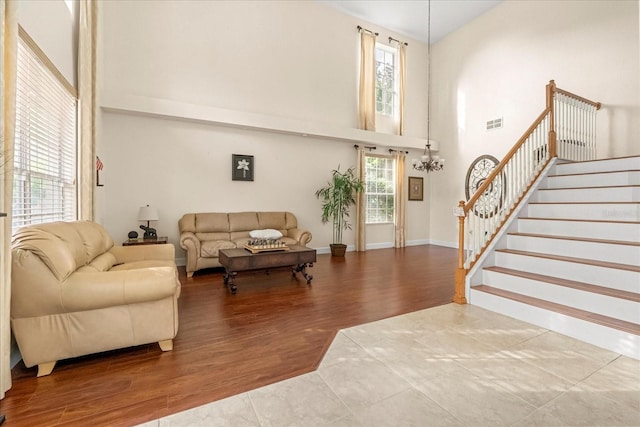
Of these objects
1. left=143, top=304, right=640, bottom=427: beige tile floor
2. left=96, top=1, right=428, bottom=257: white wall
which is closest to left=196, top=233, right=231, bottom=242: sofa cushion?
left=96, top=1, right=428, bottom=257: white wall

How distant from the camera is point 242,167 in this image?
5.83 metres

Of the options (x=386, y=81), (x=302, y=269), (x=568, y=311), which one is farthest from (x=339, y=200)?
(x=568, y=311)

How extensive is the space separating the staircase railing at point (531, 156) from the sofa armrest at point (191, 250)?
3701 mm

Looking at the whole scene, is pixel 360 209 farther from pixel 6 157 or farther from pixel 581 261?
pixel 6 157

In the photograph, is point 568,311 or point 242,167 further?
point 242,167

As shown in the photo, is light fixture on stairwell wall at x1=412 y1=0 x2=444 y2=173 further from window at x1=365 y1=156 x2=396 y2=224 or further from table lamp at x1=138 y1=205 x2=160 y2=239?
table lamp at x1=138 y1=205 x2=160 y2=239

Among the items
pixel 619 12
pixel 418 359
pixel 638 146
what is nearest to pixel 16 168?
pixel 418 359

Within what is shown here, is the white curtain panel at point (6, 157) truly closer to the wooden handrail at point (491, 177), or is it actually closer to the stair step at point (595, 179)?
the wooden handrail at point (491, 177)

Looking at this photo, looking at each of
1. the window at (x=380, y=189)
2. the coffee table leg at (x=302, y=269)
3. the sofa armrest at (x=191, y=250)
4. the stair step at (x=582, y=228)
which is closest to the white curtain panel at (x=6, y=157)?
the sofa armrest at (x=191, y=250)

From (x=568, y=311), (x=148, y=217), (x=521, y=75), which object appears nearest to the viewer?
(x=568, y=311)

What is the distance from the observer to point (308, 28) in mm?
6520

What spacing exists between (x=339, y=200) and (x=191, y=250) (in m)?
3.19

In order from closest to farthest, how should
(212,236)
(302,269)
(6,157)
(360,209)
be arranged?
(6,157) < (302,269) < (212,236) < (360,209)

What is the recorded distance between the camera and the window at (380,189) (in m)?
7.43
